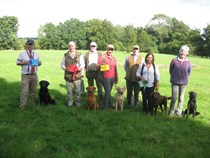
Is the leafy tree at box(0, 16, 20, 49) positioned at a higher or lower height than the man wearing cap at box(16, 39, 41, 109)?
higher

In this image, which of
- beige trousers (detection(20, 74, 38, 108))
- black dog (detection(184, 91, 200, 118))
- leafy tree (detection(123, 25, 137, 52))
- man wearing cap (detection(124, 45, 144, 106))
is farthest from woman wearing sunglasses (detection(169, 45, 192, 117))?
leafy tree (detection(123, 25, 137, 52))

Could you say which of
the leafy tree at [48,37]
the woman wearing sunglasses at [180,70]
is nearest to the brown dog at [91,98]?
the woman wearing sunglasses at [180,70]

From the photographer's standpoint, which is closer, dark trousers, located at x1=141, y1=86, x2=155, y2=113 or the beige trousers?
the beige trousers

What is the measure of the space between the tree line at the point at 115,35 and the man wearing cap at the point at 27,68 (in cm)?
7721

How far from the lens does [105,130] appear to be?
7.83 meters

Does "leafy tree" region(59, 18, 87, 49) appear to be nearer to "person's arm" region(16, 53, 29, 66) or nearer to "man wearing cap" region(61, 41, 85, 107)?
"man wearing cap" region(61, 41, 85, 107)

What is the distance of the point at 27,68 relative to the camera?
29.9 ft

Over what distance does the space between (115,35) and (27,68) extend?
294ft

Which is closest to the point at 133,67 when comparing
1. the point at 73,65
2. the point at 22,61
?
the point at 73,65

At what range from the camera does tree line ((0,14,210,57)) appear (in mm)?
87188

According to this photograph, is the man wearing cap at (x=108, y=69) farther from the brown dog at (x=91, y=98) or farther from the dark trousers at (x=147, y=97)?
the dark trousers at (x=147, y=97)

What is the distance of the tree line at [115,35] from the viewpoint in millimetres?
87188

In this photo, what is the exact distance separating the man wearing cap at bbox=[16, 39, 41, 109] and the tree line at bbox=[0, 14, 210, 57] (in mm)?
77210

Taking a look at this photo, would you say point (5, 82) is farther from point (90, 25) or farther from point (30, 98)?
point (90, 25)
